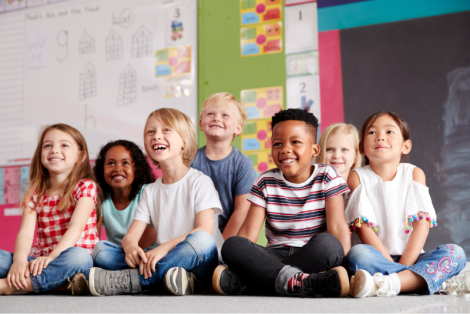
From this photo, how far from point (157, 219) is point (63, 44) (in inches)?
73.8

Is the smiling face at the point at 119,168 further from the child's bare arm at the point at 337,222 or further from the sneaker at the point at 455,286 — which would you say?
the sneaker at the point at 455,286

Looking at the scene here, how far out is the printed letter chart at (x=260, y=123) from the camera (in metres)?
2.31

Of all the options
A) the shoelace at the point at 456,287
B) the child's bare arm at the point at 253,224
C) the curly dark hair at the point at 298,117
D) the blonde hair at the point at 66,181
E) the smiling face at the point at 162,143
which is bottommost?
the shoelace at the point at 456,287

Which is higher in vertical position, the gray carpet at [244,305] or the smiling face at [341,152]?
the smiling face at [341,152]

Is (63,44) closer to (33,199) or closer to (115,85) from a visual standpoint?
(115,85)

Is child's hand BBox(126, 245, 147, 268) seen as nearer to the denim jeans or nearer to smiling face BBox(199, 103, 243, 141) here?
the denim jeans

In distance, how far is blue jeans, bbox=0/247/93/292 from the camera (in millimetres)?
1217

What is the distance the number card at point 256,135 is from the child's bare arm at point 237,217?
724mm

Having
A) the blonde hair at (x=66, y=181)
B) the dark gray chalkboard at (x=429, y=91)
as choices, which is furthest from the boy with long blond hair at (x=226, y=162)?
the dark gray chalkboard at (x=429, y=91)

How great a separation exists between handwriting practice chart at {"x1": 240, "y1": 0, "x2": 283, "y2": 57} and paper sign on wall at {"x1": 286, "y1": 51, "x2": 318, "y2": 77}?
0.30ft

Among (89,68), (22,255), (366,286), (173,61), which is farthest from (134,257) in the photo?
(89,68)

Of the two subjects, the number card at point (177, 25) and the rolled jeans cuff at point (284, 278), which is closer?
Result: the rolled jeans cuff at point (284, 278)

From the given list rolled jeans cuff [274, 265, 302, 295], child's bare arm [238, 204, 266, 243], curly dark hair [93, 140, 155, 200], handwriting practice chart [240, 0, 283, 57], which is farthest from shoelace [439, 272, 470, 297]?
handwriting practice chart [240, 0, 283, 57]

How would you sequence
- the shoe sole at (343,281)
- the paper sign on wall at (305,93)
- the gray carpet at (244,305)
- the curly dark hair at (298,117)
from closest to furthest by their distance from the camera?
the gray carpet at (244,305), the shoe sole at (343,281), the curly dark hair at (298,117), the paper sign on wall at (305,93)
